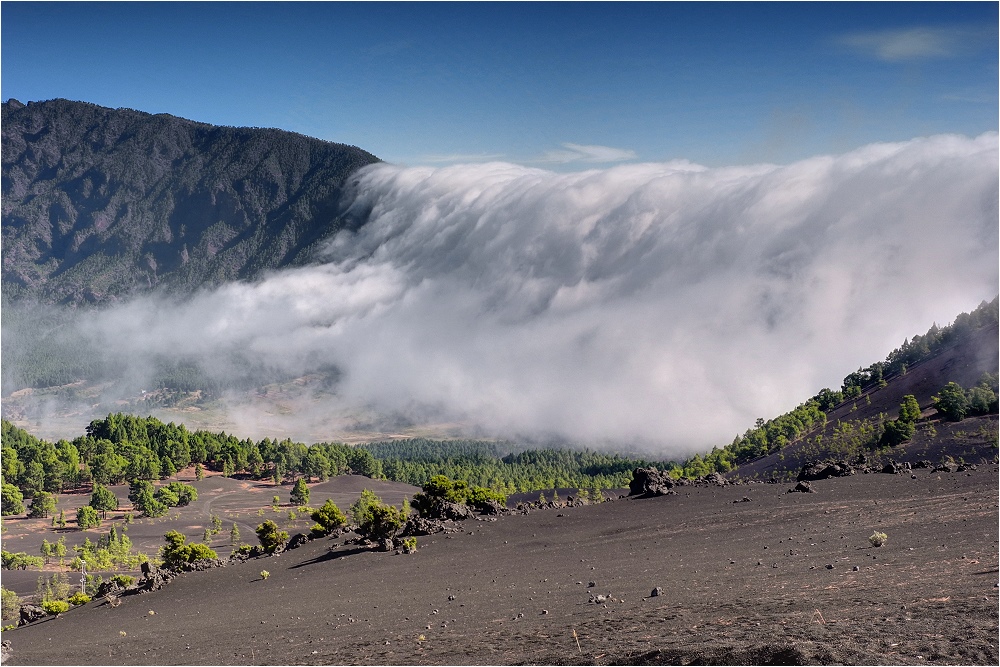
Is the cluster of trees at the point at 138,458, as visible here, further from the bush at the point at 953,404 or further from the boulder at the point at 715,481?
the bush at the point at 953,404

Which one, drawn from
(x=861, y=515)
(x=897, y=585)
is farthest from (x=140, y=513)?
(x=897, y=585)

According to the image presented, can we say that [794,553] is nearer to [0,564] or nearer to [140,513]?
[0,564]

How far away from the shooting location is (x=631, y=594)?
A: 65.1 ft

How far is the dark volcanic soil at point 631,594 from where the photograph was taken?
13.7 metres

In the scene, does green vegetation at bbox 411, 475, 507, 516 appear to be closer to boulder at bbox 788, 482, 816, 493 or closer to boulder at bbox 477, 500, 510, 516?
boulder at bbox 477, 500, 510, 516

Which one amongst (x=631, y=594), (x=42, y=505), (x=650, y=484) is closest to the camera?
(x=631, y=594)

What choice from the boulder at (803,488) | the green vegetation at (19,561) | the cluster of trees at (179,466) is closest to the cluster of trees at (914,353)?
the cluster of trees at (179,466)

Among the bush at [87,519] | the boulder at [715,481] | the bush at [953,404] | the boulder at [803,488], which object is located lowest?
the bush at [87,519]

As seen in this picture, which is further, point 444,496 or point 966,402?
point 966,402

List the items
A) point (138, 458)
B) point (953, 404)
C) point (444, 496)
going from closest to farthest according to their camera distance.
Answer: point (444, 496) → point (953, 404) → point (138, 458)

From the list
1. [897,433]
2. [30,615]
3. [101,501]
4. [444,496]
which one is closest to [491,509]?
[444,496]

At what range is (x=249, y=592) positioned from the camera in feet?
102

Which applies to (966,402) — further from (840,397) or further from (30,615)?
(30,615)

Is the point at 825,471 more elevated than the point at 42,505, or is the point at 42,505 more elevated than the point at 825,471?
the point at 825,471
